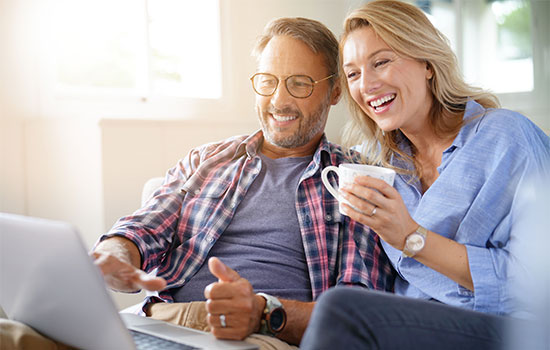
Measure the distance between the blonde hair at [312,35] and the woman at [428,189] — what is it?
159 millimetres

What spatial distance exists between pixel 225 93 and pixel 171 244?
1.54 meters

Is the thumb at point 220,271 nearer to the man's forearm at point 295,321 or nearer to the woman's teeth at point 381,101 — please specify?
the man's forearm at point 295,321

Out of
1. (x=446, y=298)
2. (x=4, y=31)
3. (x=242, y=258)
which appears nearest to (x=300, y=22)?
(x=242, y=258)

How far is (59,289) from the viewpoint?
826mm

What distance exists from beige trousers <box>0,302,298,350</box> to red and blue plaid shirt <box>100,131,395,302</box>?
0.08m

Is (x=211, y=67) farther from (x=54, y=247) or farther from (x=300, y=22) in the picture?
(x=54, y=247)

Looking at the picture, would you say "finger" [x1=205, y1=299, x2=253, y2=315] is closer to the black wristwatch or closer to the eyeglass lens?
the black wristwatch

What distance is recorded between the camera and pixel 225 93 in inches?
113

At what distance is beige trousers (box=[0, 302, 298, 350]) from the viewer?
96 cm

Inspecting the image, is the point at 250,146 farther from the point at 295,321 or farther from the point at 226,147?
the point at 295,321

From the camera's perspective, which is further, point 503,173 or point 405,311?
point 503,173

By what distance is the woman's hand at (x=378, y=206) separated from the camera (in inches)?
41.1

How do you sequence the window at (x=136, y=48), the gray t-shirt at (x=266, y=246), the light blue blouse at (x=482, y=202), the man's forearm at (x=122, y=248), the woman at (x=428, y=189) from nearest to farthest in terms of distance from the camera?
the woman at (x=428, y=189) → the light blue blouse at (x=482, y=202) → the man's forearm at (x=122, y=248) → the gray t-shirt at (x=266, y=246) → the window at (x=136, y=48)

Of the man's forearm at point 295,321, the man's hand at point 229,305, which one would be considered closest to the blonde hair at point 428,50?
the man's forearm at point 295,321
